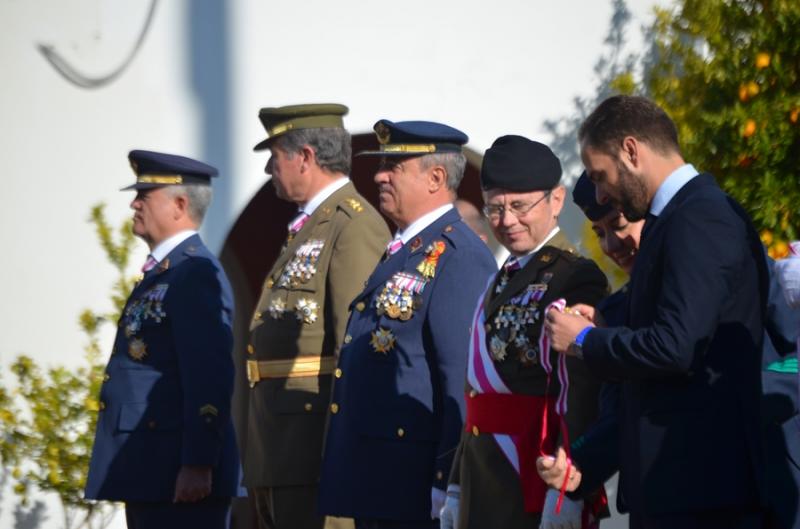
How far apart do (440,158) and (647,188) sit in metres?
1.53

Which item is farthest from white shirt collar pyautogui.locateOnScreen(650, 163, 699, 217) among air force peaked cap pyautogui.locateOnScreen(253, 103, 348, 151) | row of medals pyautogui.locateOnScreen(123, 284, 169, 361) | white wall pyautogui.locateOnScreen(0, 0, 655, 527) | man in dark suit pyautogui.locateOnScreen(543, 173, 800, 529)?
white wall pyautogui.locateOnScreen(0, 0, 655, 527)

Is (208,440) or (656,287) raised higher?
(656,287)

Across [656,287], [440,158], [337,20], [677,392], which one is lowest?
[677,392]

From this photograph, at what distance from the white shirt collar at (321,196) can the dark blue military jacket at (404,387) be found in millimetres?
776

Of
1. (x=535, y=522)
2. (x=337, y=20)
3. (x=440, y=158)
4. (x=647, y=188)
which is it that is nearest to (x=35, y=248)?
(x=337, y=20)

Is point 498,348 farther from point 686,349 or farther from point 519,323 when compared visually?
point 686,349

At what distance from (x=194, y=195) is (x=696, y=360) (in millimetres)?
2944

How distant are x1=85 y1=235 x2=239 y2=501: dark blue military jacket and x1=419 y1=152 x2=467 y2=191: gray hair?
1067 millimetres

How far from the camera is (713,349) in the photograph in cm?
357

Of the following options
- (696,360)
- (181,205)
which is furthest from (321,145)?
(696,360)

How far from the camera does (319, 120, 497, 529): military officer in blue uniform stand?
4.86 meters

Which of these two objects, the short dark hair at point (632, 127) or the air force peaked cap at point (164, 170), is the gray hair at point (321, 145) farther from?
the short dark hair at point (632, 127)

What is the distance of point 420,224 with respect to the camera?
5.06 meters

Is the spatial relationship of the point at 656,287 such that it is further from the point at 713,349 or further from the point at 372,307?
the point at 372,307
